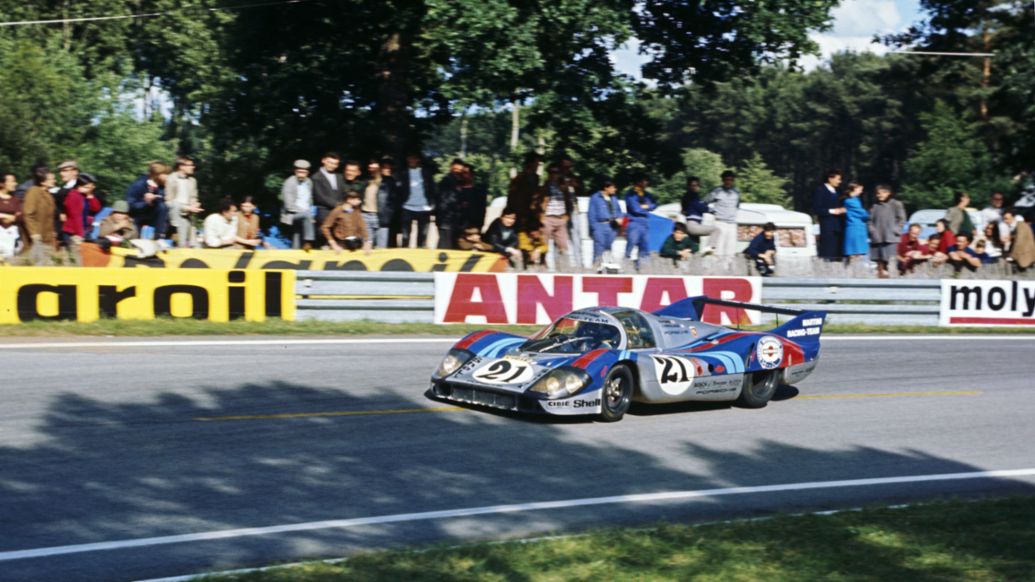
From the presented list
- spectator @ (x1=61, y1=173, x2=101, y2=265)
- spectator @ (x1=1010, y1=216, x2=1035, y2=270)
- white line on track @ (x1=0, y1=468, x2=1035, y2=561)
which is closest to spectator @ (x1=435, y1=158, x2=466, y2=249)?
spectator @ (x1=61, y1=173, x2=101, y2=265)

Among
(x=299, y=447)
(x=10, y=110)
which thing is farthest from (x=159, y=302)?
(x=10, y=110)

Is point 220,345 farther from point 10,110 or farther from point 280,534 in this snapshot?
point 10,110

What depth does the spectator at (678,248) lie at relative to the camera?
17297 mm

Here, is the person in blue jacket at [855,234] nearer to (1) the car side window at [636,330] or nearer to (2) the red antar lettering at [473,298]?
(2) the red antar lettering at [473,298]

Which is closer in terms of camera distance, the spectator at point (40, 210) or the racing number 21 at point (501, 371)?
the racing number 21 at point (501, 371)

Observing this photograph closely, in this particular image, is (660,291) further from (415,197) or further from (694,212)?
(415,197)

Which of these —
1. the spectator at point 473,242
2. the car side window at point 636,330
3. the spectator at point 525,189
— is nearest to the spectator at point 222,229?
the spectator at point 473,242

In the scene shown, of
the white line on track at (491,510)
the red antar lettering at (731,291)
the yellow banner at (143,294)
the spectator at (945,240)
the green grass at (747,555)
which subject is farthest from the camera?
the spectator at (945,240)

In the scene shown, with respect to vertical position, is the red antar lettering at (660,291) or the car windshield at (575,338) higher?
the red antar lettering at (660,291)

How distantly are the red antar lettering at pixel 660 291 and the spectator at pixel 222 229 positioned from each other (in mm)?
5635

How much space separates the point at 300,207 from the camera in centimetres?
1625

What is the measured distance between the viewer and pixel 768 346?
11.4 metres

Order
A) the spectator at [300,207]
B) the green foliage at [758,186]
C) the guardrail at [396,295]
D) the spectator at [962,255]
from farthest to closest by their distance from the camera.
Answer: the green foliage at [758,186] < the spectator at [962,255] < the spectator at [300,207] < the guardrail at [396,295]

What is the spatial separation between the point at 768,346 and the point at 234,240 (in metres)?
7.75
